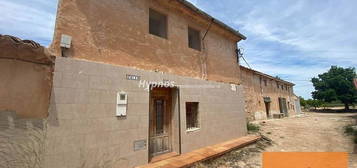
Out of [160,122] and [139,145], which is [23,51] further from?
[160,122]

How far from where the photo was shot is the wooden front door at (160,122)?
520 cm

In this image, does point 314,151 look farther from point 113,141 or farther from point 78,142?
point 78,142

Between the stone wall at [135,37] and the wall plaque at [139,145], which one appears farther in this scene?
the wall plaque at [139,145]

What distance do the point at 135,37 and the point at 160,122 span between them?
271 cm

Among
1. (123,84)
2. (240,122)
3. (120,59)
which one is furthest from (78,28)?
(240,122)

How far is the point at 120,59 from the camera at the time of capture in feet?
14.9

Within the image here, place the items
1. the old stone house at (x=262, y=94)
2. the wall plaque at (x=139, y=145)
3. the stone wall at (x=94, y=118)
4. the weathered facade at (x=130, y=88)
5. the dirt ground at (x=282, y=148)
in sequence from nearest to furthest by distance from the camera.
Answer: the stone wall at (x=94, y=118) < the weathered facade at (x=130, y=88) < the wall plaque at (x=139, y=145) < the dirt ground at (x=282, y=148) < the old stone house at (x=262, y=94)

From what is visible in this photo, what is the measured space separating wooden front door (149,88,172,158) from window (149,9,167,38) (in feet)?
6.92

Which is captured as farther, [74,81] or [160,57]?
[160,57]

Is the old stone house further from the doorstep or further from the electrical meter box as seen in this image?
the electrical meter box

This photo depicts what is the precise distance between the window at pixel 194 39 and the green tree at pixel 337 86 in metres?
30.8

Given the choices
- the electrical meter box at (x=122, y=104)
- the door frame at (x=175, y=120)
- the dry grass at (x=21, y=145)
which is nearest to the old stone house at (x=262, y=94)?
the door frame at (x=175, y=120)

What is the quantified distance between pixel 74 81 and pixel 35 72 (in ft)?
2.10

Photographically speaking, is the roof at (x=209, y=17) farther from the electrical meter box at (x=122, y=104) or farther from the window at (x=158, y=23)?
the electrical meter box at (x=122, y=104)
